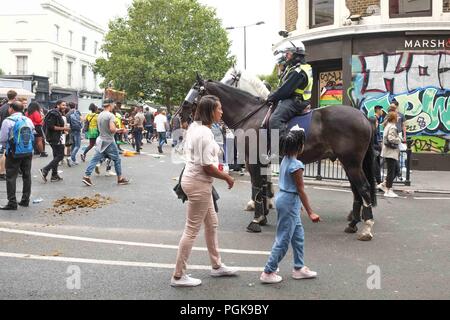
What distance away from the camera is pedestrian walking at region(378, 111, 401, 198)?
11.2 m

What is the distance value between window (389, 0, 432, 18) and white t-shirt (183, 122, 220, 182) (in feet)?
44.6

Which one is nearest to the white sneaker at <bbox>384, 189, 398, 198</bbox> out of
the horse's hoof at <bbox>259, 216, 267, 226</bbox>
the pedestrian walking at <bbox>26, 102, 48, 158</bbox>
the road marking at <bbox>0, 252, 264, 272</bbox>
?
the horse's hoof at <bbox>259, 216, 267, 226</bbox>

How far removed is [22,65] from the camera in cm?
4859

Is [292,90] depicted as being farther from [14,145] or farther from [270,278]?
[14,145]

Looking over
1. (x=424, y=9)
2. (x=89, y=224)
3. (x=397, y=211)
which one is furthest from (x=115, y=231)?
(x=424, y=9)

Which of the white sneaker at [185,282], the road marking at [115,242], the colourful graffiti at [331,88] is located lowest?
Result: the white sneaker at [185,282]

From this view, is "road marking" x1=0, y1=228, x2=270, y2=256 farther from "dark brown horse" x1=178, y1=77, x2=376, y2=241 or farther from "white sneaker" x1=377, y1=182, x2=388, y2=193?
"white sneaker" x1=377, y1=182, x2=388, y2=193

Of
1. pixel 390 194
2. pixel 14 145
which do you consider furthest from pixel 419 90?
pixel 14 145

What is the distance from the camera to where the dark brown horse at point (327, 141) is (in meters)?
7.61

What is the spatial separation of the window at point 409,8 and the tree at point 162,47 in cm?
2334

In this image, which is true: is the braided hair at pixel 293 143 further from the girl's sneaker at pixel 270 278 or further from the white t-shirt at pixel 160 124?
the white t-shirt at pixel 160 124

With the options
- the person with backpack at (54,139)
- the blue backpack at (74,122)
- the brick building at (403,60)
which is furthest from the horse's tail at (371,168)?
the blue backpack at (74,122)

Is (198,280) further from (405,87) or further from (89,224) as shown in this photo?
(405,87)
